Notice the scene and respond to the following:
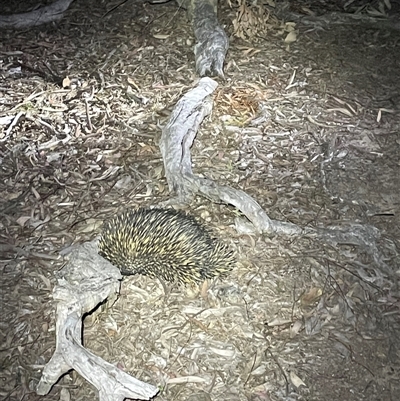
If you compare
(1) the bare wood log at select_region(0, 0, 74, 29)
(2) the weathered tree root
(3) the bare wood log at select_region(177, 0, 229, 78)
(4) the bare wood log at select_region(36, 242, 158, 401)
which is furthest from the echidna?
(1) the bare wood log at select_region(0, 0, 74, 29)

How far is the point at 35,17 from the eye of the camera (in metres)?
7.45

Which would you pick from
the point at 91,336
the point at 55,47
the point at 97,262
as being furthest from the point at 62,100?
the point at 91,336

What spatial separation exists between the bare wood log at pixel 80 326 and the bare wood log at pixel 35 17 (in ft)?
13.9

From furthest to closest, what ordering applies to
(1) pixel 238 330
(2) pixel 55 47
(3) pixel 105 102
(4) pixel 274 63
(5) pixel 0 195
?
(2) pixel 55 47
(4) pixel 274 63
(3) pixel 105 102
(5) pixel 0 195
(1) pixel 238 330

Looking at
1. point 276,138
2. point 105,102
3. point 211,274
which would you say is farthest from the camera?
point 105,102

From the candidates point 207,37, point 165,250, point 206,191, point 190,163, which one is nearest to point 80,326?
point 165,250

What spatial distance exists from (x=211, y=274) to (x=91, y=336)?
91cm

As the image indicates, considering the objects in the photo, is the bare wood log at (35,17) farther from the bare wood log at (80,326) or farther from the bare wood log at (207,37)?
the bare wood log at (80,326)

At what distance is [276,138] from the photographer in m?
5.51

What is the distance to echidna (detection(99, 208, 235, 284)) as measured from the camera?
13.3ft

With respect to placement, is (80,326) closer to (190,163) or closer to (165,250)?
(165,250)

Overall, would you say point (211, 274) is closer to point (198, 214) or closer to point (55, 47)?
point (198, 214)

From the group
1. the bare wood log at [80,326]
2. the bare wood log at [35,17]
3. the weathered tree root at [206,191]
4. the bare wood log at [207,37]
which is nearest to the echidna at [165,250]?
the bare wood log at [80,326]

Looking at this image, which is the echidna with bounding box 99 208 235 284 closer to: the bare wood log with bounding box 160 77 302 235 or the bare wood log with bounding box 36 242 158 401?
the bare wood log with bounding box 36 242 158 401
